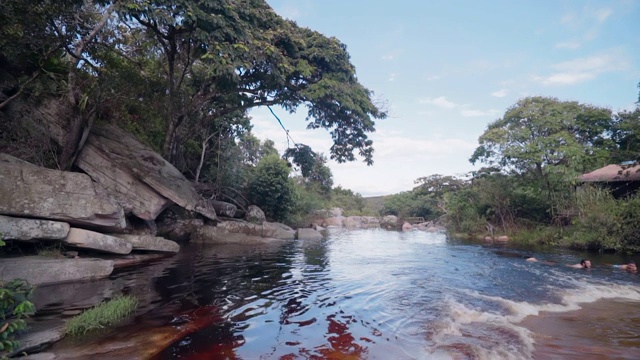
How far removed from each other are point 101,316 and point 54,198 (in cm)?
462

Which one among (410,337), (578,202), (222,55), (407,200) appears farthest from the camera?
(407,200)

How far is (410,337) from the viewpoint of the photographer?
5270 mm

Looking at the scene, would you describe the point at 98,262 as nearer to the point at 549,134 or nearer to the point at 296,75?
→ the point at 296,75

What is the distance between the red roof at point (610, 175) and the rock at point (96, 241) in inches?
867

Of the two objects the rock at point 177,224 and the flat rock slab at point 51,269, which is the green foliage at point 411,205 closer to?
the rock at point 177,224

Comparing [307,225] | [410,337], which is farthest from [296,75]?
[307,225]

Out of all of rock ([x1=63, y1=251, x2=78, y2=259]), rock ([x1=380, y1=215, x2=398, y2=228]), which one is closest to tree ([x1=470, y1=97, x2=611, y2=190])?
rock ([x1=380, y1=215, x2=398, y2=228])

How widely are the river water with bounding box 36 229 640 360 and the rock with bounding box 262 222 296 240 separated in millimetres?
6915

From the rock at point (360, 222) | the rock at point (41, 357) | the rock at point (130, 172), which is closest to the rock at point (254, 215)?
the rock at point (130, 172)

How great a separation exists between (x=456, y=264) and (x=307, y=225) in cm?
1721

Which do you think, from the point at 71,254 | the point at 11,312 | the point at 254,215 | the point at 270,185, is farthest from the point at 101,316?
the point at 270,185

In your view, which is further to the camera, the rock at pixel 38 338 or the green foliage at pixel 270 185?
the green foliage at pixel 270 185

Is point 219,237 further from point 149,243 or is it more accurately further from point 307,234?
point 307,234

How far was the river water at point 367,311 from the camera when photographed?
15.6ft
